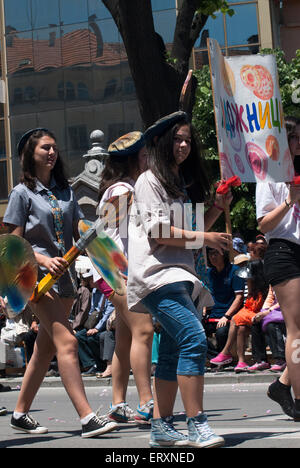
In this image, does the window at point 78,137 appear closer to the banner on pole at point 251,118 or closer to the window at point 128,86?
the window at point 128,86

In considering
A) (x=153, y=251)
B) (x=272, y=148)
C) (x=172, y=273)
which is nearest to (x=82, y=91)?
(x=272, y=148)

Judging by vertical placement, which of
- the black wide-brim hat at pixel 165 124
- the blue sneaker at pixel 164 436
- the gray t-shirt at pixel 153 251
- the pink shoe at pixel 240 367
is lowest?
the pink shoe at pixel 240 367

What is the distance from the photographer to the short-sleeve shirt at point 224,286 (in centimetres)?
1274

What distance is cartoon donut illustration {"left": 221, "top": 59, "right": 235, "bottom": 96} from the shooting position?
19.4 ft

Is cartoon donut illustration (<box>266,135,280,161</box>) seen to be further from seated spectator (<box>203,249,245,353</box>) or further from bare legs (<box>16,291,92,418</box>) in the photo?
seated spectator (<box>203,249,245,353</box>)

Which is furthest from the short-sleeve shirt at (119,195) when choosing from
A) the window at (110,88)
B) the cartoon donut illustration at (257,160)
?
the window at (110,88)

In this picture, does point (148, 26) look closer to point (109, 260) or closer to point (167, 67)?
point (167, 67)

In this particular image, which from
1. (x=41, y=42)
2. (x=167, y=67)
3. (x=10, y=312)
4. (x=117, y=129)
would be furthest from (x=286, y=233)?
(x=41, y=42)

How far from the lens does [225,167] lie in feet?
17.8

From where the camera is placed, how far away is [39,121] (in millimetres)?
40750

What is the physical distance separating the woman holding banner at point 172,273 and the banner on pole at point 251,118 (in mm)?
498

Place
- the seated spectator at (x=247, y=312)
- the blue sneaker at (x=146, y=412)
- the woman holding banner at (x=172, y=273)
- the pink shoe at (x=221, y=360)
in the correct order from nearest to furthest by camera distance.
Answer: the woman holding banner at (x=172, y=273) → the blue sneaker at (x=146, y=412) → the seated spectator at (x=247, y=312) → the pink shoe at (x=221, y=360)

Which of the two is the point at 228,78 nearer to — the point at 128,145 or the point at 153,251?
the point at 128,145

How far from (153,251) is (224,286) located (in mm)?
7877
